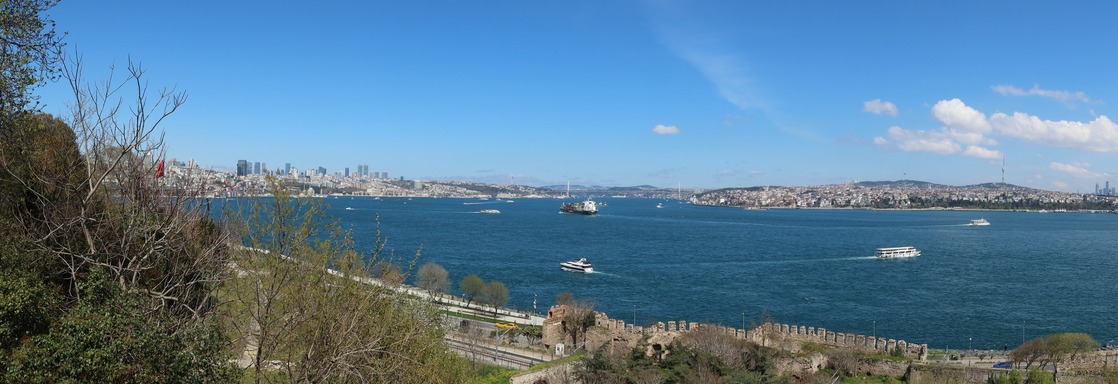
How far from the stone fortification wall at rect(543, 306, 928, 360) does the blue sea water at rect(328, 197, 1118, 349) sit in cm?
664

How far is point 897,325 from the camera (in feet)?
90.8

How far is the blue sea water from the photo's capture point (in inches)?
1126

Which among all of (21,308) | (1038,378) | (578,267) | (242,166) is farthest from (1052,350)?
(242,166)

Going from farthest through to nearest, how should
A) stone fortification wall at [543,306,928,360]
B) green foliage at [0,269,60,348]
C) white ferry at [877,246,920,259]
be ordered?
white ferry at [877,246,920,259]
stone fortification wall at [543,306,928,360]
green foliage at [0,269,60,348]

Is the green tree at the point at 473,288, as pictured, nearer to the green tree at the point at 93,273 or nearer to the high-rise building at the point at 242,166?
the high-rise building at the point at 242,166

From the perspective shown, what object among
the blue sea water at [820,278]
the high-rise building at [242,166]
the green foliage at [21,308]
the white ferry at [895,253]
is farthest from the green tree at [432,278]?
the white ferry at [895,253]

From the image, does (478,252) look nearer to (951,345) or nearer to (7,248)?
(951,345)

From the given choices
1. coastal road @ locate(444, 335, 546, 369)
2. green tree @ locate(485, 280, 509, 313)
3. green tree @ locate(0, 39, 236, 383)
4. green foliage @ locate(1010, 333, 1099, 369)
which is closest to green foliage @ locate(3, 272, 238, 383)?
green tree @ locate(0, 39, 236, 383)

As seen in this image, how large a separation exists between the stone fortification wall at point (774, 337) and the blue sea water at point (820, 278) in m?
6.64

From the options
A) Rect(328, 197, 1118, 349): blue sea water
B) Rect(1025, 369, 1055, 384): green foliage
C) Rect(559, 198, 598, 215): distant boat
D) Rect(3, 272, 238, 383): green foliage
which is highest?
Rect(3, 272, 238, 383): green foliage

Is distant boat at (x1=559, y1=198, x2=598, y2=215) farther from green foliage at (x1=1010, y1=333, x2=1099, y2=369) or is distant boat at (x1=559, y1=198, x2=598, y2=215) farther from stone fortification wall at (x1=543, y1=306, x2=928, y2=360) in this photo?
green foliage at (x1=1010, y1=333, x2=1099, y2=369)

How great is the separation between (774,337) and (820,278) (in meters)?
22.0

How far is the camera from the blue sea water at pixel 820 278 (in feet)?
93.8

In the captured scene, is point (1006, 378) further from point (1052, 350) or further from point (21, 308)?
point (21, 308)
